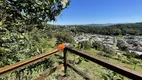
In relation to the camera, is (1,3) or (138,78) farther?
(1,3)

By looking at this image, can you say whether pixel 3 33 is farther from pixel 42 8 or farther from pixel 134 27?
pixel 134 27

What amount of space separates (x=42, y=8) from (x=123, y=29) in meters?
78.0

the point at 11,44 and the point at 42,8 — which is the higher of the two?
the point at 42,8

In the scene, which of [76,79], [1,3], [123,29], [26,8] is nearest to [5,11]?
[1,3]

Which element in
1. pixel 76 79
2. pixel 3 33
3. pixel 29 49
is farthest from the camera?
pixel 76 79

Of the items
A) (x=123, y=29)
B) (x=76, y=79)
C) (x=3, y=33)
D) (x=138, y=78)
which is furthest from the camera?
(x=123, y=29)

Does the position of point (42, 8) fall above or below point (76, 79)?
above

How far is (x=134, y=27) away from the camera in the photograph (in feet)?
257

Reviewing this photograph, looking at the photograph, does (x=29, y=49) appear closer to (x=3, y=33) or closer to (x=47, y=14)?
(x=3, y=33)

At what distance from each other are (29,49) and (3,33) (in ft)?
1.78

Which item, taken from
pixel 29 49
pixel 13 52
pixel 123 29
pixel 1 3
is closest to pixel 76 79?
pixel 29 49

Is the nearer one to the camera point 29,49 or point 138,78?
point 138,78

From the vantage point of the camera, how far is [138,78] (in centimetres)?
105

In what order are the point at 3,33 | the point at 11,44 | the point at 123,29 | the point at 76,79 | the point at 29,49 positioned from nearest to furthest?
the point at 3,33, the point at 11,44, the point at 29,49, the point at 76,79, the point at 123,29
